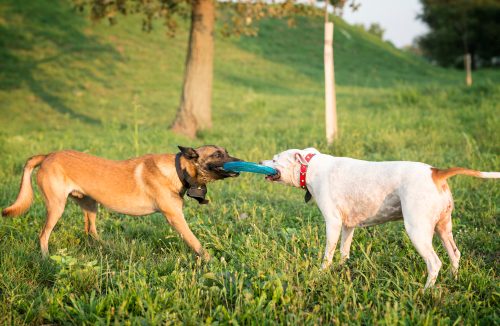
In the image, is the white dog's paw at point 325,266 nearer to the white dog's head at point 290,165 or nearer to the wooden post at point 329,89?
the white dog's head at point 290,165

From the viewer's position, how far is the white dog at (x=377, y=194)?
429 cm

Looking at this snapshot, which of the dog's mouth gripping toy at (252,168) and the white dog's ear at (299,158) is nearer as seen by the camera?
the white dog's ear at (299,158)

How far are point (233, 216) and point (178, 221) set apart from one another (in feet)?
3.91

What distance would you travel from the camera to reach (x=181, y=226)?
18.0ft

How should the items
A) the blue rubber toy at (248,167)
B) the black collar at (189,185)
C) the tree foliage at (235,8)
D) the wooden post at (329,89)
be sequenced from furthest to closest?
1. the tree foliage at (235,8)
2. the wooden post at (329,89)
3. the black collar at (189,185)
4. the blue rubber toy at (248,167)

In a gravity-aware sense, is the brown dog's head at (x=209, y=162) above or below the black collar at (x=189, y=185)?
above

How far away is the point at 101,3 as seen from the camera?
13.2m

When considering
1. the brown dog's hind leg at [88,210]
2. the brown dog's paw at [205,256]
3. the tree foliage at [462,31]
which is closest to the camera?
the brown dog's paw at [205,256]

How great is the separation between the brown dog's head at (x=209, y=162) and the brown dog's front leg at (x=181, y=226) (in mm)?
420

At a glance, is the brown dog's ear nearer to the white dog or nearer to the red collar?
the white dog

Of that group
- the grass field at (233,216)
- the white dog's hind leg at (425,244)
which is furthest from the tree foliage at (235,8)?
the white dog's hind leg at (425,244)

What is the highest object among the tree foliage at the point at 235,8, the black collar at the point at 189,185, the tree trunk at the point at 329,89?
the tree foliage at the point at 235,8

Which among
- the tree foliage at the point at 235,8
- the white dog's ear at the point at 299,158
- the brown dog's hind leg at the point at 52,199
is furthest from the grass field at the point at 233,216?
→ the tree foliage at the point at 235,8

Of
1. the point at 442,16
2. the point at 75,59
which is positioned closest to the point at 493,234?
the point at 75,59
